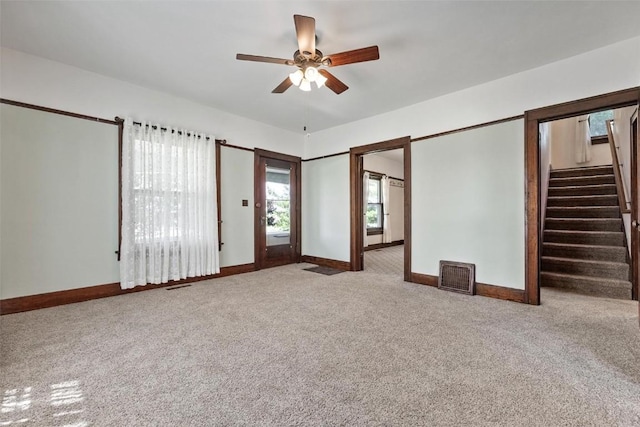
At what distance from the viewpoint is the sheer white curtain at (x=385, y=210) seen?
823cm

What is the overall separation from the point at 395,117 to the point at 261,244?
309 centimetres

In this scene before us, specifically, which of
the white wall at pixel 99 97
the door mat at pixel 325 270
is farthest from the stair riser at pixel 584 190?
the white wall at pixel 99 97

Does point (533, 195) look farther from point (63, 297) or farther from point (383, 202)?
point (63, 297)

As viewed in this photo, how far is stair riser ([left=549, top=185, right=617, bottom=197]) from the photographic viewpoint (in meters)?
4.54

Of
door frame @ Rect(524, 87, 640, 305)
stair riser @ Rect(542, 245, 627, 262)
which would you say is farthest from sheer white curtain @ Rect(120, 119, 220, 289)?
stair riser @ Rect(542, 245, 627, 262)

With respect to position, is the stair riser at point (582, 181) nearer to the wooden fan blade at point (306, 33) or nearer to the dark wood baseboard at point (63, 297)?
the wooden fan blade at point (306, 33)

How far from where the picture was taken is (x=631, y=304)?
3.05 m

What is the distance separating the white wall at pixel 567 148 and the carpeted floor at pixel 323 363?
4192 mm

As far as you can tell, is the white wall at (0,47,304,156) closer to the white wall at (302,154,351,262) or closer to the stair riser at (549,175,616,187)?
the white wall at (302,154,351,262)

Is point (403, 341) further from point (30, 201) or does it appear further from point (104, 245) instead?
point (30, 201)

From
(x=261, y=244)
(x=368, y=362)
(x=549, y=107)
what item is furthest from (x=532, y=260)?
(x=261, y=244)

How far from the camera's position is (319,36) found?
101 inches

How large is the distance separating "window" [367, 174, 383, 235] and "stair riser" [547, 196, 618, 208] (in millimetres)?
4052

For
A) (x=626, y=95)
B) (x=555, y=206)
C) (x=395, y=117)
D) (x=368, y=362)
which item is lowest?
(x=368, y=362)
